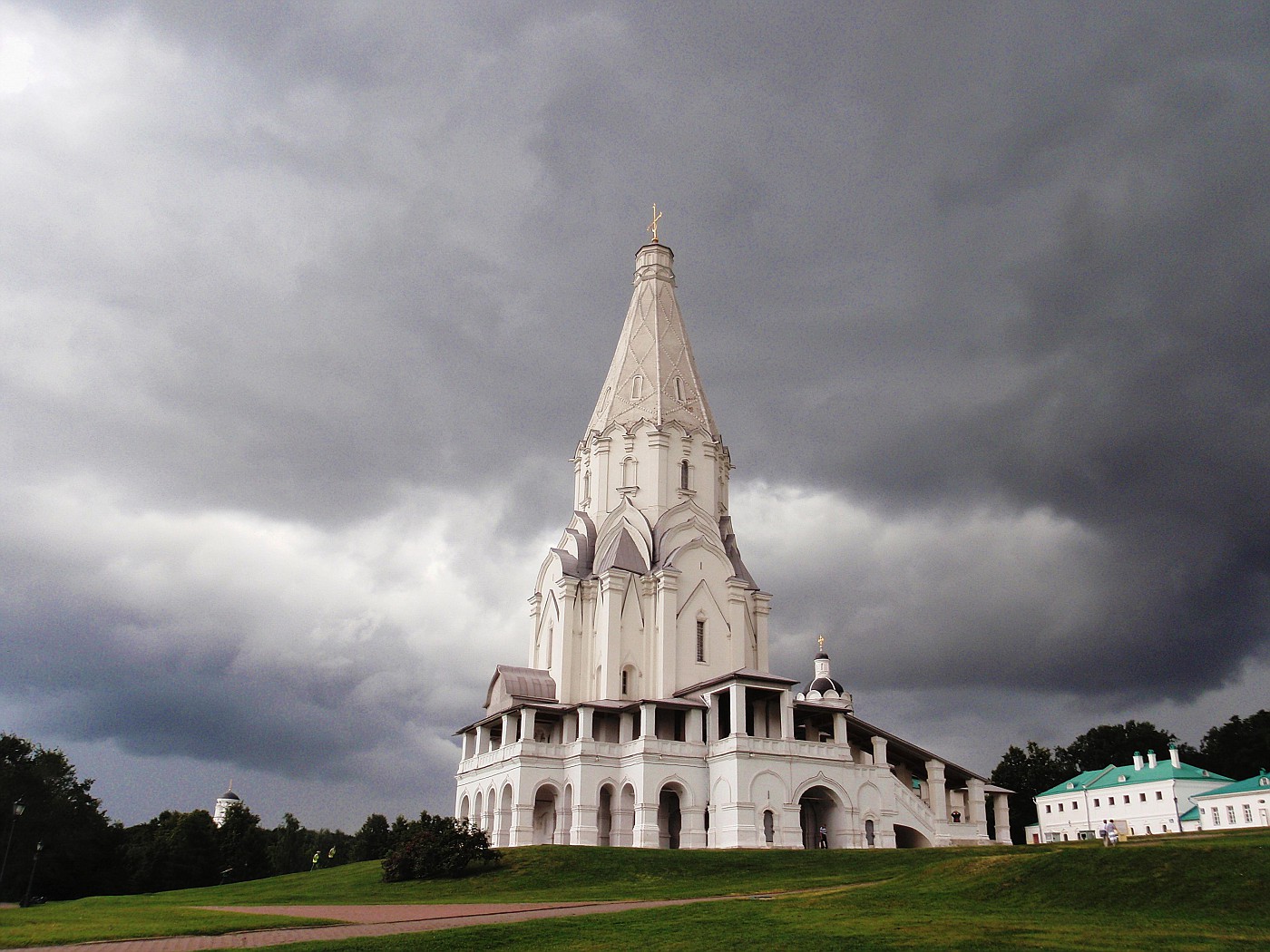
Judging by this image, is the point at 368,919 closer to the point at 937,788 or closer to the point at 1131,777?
the point at 937,788

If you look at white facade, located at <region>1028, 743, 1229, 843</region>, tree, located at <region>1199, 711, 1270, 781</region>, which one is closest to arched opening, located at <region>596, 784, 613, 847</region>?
white facade, located at <region>1028, 743, 1229, 843</region>

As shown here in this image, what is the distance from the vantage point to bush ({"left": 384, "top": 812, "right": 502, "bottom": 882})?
27.7m

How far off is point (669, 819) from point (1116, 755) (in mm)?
50839

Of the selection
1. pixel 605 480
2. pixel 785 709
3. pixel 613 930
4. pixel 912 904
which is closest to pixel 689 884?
pixel 912 904

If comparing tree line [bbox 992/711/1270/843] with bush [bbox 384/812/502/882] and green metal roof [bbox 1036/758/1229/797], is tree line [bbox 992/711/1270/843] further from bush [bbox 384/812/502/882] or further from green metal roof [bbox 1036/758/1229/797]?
bush [bbox 384/812/502/882]

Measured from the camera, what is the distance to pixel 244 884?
113ft

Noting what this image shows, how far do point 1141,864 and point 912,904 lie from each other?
4.31 m

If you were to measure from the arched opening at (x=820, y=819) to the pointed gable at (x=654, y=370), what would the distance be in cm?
1762

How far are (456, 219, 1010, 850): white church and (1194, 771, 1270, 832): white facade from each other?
60.9 feet

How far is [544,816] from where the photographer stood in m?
41.0

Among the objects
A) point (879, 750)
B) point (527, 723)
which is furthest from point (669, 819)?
point (879, 750)

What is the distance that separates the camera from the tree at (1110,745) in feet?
249

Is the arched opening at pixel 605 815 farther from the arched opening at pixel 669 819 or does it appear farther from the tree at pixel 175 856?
the tree at pixel 175 856

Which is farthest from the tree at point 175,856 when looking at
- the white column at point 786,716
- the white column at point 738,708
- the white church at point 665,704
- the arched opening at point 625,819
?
the white column at point 786,716
